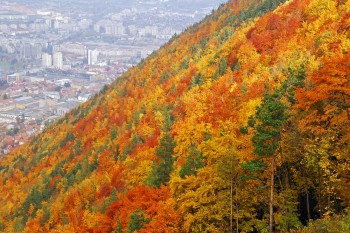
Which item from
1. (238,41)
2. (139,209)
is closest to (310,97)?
(139,209)

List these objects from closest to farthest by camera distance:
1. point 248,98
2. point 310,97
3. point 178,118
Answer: point 310,97 < point 248,98 < point 178,118

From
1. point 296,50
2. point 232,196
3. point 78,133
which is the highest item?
point 296,50

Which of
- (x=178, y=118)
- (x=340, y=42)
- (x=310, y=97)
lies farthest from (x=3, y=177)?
(x=310, y=97)

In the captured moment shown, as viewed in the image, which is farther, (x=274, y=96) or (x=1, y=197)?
(x=1, y=197)

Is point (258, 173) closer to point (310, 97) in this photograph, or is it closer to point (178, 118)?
point (310, 97)

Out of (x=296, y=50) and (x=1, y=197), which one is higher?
(x=296, y=50)

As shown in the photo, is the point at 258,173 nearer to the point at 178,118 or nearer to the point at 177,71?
the point at 178,118

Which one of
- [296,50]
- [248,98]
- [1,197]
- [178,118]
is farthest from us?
[1,197]
